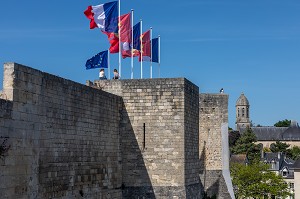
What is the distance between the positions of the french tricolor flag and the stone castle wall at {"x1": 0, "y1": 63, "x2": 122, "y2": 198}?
3.20 metres

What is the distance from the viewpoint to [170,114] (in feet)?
63.0

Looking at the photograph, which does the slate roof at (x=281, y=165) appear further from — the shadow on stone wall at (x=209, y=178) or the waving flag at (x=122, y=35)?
the waving flag at (x=122, y=35)

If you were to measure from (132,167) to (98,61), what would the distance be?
4171mm

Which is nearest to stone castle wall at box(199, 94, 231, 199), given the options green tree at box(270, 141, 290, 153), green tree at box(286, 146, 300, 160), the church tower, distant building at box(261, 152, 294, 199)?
distant building at box(261, 152, 294, 199)

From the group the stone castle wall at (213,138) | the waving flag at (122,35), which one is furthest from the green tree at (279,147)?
the waving flag at (122,35)

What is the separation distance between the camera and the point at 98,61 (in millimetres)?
20562

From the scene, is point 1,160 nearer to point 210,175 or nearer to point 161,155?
point 161,155

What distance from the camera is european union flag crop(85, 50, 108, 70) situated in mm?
20516

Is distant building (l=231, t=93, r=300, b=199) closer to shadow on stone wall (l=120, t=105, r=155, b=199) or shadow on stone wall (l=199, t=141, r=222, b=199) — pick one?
shadow on stone wall (l=199, t=141, r=222, b=199)

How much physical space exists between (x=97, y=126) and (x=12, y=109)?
528cm

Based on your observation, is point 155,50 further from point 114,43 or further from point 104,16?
point 104,16

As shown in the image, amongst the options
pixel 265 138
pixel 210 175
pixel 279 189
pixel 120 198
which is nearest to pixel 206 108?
pixel 210 175

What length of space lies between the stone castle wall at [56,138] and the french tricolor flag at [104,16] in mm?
3202

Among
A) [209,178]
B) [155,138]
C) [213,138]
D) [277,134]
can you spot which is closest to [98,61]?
[155,138]
